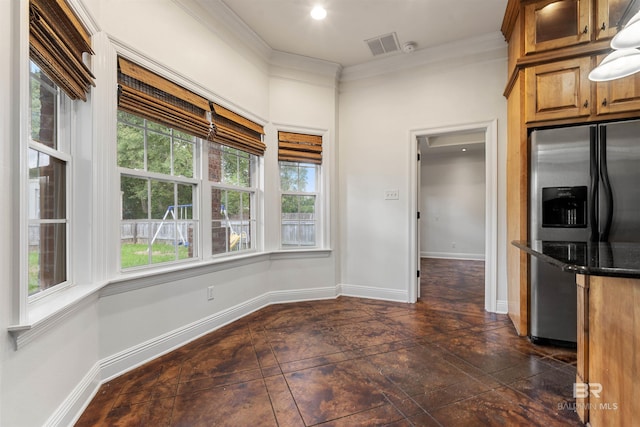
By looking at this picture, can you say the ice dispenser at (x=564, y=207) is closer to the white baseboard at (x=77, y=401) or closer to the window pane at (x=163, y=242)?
the window pane at (x=163, y=242)

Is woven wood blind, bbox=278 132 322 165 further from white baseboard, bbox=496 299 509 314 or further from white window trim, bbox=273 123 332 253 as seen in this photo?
white baseboard, bbox=496 299 509 314

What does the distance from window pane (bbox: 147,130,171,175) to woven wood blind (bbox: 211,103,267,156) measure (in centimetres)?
44

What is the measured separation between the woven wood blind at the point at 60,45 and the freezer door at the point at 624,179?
3.56m

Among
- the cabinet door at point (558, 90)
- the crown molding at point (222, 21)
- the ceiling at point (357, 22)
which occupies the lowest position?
the cabinet door at point (558, 90)

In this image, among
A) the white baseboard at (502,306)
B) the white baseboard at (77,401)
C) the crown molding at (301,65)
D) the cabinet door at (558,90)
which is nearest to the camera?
the white baseboard at (77,401)

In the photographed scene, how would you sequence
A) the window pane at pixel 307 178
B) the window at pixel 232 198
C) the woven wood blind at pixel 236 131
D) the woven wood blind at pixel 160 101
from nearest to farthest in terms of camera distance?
1. the woven wood blind at pixel 160 101
2. the woven wood blind at pixel 236 131
3. the window at pixel 232 198
4. the window pane at pixel 307 178

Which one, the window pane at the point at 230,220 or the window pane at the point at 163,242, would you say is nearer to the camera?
the window pane at the point at 163,242

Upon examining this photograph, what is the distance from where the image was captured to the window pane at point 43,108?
1.48 meters

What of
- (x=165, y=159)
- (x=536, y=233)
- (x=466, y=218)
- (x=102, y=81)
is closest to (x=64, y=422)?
(x=165, y=159)

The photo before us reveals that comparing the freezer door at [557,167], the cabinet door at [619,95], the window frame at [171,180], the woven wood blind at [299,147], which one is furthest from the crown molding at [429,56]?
the window frame at [171,180]

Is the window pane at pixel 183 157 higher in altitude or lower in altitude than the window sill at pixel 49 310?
higher

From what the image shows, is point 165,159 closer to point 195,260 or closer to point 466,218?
point 195,260

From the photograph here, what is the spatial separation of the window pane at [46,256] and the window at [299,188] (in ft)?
7.28

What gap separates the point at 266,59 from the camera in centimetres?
349
